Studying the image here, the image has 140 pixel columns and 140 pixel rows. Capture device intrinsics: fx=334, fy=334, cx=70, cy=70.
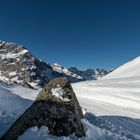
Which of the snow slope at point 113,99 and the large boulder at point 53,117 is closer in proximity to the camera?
the large boulder at point 53,117

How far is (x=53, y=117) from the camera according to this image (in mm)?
10984

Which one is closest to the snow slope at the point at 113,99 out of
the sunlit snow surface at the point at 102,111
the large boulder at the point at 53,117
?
the sunlit snow surface at the point at 102,111

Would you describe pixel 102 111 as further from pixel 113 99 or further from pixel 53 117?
pixel 53 117

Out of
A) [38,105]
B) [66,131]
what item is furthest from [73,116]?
[38,105]

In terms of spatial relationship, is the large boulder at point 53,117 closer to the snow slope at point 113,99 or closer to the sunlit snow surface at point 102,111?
the sunlit snow surface at point 102,111

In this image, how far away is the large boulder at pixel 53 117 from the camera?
426 inches

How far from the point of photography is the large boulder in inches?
426

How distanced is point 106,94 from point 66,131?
947 centimetres

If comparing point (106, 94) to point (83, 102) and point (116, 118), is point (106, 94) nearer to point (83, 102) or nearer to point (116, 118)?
point (83, 102)

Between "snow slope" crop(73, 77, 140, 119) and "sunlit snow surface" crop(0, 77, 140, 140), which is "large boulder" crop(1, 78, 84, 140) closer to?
"sunlit snow surface" crop(0, 77, 140, 140)

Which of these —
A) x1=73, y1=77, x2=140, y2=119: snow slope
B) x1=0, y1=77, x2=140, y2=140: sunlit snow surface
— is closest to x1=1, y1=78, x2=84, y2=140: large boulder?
x1=0, y1=77, x2=140, y2=140: sunlit snow surface

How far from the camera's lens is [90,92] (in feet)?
70.5

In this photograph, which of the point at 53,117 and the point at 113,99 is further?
the point at 113,99

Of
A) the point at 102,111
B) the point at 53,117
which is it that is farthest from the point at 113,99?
the point at 53,117
